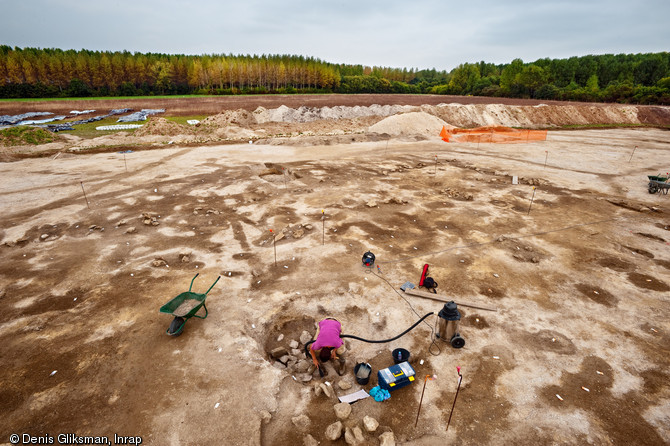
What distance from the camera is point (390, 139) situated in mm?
Answer: 37219

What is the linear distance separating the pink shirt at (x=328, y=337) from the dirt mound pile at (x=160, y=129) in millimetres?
38086

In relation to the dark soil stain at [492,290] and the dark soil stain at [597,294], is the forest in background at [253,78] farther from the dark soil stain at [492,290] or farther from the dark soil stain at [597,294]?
the dark soil stain at [597,294]

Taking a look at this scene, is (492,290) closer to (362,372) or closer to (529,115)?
(362,372)

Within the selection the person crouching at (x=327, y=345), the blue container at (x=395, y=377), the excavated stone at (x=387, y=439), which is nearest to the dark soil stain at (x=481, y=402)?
the blue container at (x=395, y=377)

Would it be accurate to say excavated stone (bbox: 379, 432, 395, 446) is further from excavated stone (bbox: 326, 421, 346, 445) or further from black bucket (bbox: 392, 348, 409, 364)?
black bucket (bbox: 392, 348, 409, 364)

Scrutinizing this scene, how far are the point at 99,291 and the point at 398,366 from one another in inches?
377

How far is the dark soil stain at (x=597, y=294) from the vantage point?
370 inches

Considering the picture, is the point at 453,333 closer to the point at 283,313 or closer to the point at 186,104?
the point at 283,313

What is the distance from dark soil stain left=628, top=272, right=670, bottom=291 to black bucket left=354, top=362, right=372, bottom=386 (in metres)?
10.1

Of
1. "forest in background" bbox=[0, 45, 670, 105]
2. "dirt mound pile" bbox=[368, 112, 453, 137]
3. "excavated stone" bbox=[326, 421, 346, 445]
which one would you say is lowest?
"excavated stone" bbox=[326, 421, 346, 445]

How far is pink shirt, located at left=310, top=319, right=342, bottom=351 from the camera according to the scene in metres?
6.66

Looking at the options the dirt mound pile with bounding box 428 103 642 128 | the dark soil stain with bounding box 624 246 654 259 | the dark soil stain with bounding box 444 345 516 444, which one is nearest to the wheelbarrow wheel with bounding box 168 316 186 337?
the dark soil stain with bounding box 444 345 516 444

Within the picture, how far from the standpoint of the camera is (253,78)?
84.4m

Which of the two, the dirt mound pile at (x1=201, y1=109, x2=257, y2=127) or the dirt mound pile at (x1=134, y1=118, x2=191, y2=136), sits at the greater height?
the dirt mound pile at (x1=201, y1=109, x2=257, y2=127)
